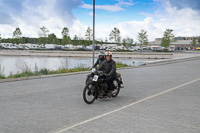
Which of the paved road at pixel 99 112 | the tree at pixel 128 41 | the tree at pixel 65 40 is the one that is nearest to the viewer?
the paved road at pixel 99 112

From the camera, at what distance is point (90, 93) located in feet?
25.0

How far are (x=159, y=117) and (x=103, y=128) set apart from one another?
65.3 inches

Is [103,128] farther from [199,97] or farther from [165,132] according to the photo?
[199,97]

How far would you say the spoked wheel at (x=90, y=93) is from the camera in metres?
7.43

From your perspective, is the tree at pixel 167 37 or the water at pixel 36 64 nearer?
the water at pixel 36 64

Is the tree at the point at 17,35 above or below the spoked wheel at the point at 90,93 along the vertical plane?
above

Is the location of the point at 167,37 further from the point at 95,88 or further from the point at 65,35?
the point at 95,88

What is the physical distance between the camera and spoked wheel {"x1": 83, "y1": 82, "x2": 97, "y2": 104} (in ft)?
24.4

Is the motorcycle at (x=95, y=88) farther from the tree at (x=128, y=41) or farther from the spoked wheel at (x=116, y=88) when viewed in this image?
the tree at (x=128, y=41)

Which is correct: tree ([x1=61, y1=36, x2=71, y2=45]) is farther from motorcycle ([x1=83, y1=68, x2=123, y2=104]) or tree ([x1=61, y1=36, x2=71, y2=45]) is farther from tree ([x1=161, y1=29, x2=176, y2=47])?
motorcycle ([x1=83, y1=68, x2=123, y2=104])

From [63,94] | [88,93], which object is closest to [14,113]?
[88,93]

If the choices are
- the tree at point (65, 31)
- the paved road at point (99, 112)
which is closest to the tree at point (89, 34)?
the tree at point (65, 31)

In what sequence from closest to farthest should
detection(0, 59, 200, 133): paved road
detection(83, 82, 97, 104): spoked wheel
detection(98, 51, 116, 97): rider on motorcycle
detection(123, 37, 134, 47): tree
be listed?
detection(0, 59, 200, 133): paved road, detection(83, 82, 97, 104): spoked wheel, detection(98, 51, 116, 97): rider on motorcycle, detection(123, 37, 134, 47): tree

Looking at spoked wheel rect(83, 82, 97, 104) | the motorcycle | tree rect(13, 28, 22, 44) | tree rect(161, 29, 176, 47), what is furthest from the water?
tree rect(13, 28, 22, 44)
